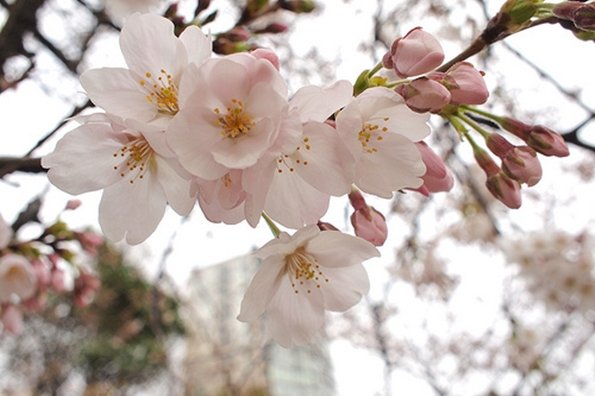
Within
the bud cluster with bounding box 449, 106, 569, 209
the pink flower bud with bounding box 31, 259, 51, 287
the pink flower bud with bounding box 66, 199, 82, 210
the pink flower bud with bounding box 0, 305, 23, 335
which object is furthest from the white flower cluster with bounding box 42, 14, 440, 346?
the pink flower bud with bounding box 0, 305, 23, 335

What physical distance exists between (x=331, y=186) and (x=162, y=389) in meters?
9.57

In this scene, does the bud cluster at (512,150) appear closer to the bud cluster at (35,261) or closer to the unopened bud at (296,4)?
the unopened bud at (296,4)

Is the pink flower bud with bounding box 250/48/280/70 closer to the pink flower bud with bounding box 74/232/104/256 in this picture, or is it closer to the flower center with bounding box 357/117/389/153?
the flower center with bounding box 357/117/389/153

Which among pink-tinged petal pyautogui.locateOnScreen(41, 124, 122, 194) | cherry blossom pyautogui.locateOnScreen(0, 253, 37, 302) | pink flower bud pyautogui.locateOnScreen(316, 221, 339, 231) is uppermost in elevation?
pink-tinged petal pyautogui.locateOnScreen(41, 124, 122, 194)

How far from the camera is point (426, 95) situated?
20.6 inches

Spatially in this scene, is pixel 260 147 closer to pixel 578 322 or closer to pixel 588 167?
pixel 588 167

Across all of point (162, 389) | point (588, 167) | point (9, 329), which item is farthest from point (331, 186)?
point (162, 389)

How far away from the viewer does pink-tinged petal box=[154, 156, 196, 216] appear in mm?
590

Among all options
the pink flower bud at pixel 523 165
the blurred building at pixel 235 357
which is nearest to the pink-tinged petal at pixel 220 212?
the pink flower bud at pixel 523 165

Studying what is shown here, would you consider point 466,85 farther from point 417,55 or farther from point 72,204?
point 72,204

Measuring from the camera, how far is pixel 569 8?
22.5 inches

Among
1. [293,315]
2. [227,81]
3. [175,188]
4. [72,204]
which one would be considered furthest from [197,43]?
[72,204]

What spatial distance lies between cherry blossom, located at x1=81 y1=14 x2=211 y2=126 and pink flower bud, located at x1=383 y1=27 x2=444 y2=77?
223 mm

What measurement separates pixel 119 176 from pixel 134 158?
0.13 feet
